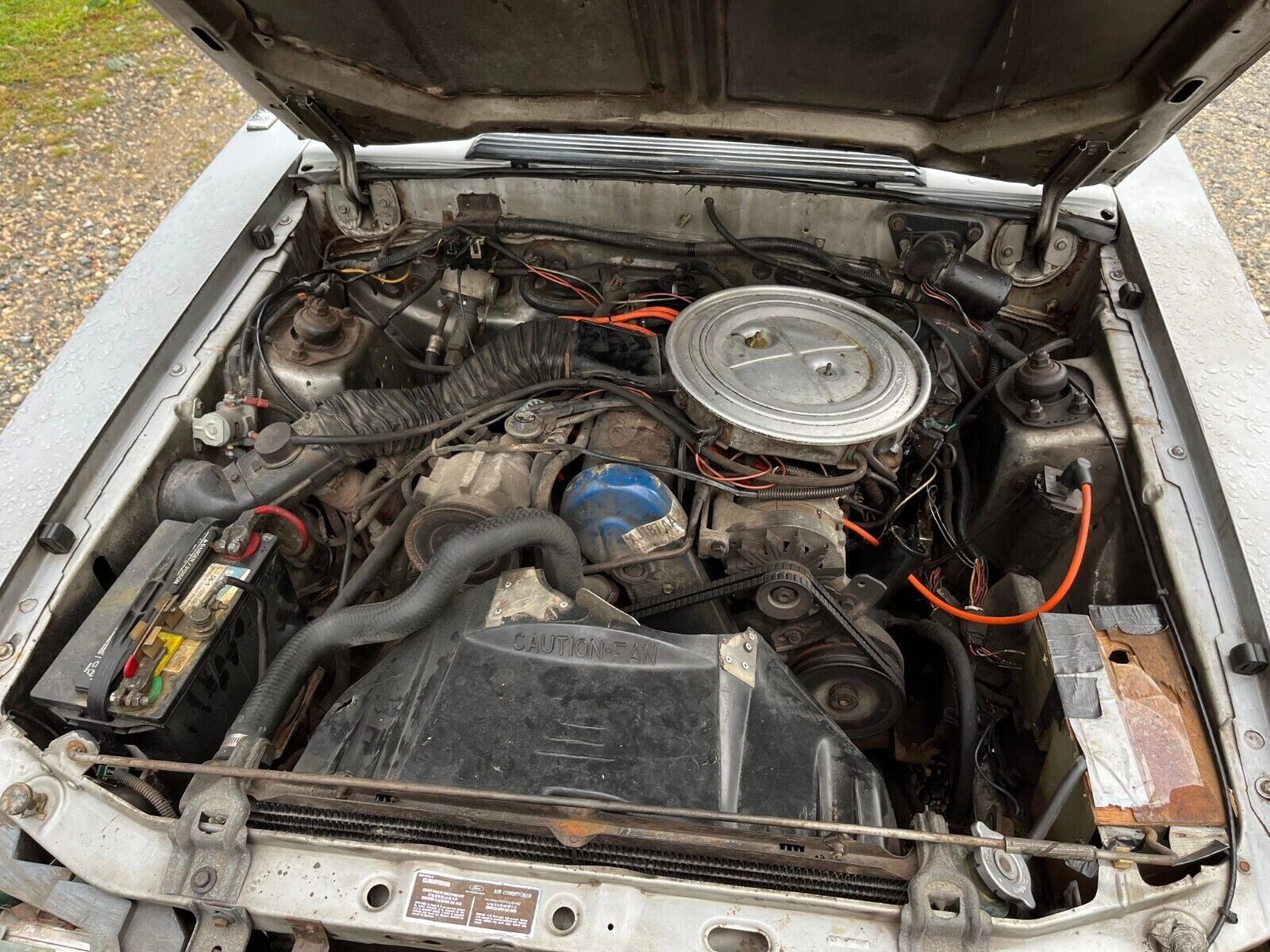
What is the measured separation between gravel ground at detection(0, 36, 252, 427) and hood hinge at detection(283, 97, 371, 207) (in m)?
2.30

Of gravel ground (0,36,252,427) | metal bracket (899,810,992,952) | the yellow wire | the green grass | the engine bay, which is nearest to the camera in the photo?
metal bracket (899,810,992,952)

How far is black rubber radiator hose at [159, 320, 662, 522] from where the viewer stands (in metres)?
1.77

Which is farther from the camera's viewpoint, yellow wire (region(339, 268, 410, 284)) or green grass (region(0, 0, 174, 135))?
green grass (region(0, 0, 174, 135))

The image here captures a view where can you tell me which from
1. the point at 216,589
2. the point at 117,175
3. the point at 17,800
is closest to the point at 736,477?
the point at 216,589

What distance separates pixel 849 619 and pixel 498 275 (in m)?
1.38

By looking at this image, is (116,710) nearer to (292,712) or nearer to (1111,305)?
(292,712)

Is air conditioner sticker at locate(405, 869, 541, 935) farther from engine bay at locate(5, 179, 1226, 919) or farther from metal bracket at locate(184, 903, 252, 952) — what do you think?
metal bracket at locate(184, 903, 252, 952)

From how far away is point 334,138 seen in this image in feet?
6.98

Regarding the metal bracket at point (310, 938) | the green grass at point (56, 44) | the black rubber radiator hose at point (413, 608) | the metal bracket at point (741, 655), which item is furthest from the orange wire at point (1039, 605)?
the green grass at point (56, 44)

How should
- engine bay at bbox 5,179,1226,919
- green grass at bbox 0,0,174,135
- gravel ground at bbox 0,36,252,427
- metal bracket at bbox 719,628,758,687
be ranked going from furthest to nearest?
green grass at bbox 0,0,174,135 → gravel ground at bbox 0,36,252,427 → metal bracket at bbox 719,628,758,687 → engine bay at bbox 5,179,1226,919

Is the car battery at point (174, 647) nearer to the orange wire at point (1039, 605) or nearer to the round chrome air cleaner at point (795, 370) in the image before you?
the round chrome air cleaner at point (795, 370)

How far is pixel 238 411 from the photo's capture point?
1.90 metres

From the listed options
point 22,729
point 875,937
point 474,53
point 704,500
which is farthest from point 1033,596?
point 22,729

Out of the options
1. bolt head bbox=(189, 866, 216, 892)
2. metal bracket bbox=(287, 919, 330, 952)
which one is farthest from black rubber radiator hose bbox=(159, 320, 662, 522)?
metal bracket bbox=(287, 919, 330, 952)
